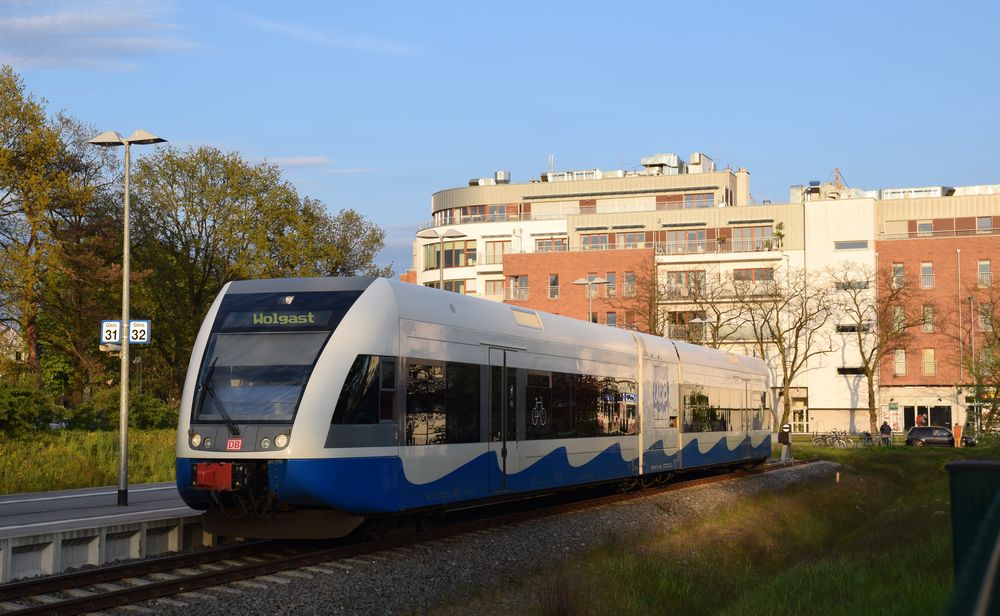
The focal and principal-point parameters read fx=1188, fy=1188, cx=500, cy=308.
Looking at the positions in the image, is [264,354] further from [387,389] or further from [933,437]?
[933,437]

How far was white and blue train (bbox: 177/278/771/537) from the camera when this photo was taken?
1366 centimetres

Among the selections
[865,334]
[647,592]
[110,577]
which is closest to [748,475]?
[647,592]

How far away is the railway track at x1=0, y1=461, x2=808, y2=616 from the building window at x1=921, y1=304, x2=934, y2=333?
64.5 meters

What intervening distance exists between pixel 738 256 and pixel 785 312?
669cm

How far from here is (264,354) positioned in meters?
14.2

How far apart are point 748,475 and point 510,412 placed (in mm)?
16032

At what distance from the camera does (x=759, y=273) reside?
86.0 meters

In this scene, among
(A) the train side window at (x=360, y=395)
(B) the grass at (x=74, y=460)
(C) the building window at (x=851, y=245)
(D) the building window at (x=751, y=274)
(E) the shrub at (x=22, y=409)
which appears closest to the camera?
(A) the train side window at (x=360, y=395)

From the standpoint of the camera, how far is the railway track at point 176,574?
10.7m

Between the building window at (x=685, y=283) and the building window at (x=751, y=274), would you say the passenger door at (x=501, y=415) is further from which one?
the building window at (x=751, y=274)

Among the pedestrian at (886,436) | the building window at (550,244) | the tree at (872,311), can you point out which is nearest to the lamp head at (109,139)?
the pedestrian at (886,436)

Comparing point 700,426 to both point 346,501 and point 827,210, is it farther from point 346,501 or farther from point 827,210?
point 827,210

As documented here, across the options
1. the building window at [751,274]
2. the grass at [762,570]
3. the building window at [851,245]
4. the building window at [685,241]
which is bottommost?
the grass at [762,570]

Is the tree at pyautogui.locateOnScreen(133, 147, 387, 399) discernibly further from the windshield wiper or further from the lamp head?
the windshield wiper
